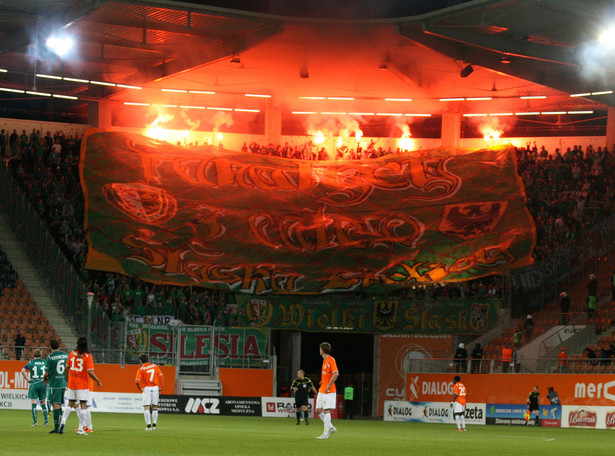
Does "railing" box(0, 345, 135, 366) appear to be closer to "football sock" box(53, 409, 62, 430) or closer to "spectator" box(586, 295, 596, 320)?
"football sock" box(53, 409, 62, 430)

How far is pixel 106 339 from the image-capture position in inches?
1602

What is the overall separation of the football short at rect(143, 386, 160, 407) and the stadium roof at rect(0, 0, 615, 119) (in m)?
19.3

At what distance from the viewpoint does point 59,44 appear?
45.2 meters

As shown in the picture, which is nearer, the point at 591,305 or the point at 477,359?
the point at 477,359

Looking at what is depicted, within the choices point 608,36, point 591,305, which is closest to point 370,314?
point 591,305

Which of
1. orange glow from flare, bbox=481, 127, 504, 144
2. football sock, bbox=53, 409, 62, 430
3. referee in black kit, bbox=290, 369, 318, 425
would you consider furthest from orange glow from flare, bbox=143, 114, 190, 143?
football sock, bbox=53, 409, 62, 430

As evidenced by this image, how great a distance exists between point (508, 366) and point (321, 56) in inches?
776

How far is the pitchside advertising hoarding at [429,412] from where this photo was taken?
128ft

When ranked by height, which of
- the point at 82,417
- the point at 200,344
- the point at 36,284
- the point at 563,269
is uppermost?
the point at 563,269

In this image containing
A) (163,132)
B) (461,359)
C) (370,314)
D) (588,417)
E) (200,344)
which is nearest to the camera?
(588,417)

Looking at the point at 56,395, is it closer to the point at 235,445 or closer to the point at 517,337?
the point at 235,445

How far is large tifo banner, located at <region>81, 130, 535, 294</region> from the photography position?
Result: 44156mm

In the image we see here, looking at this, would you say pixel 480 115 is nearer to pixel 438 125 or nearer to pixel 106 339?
pixel 438 125

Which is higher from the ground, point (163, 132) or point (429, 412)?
point (163, 132)
